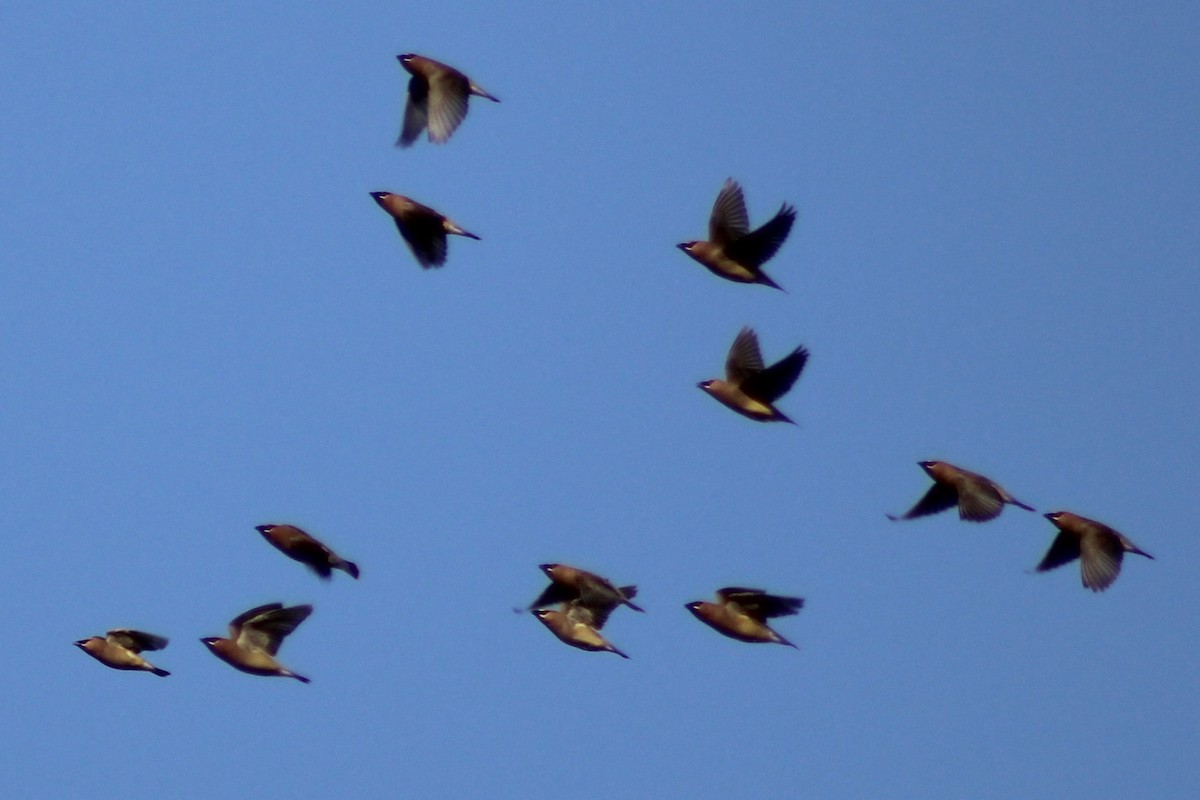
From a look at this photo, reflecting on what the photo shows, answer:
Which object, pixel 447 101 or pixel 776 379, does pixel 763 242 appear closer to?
pixel 776 379

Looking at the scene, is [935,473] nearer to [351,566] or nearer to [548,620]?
[548,620]

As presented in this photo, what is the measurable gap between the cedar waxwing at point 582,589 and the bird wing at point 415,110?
9.92 feet

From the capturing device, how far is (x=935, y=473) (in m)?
15.5

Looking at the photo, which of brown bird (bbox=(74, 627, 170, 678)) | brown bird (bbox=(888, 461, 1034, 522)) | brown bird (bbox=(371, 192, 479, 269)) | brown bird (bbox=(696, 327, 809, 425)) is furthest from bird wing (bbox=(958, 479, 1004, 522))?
brown bird (bbox=(74, 627, 170, 678))

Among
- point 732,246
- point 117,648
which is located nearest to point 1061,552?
point 732,246

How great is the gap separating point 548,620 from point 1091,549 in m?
3.62

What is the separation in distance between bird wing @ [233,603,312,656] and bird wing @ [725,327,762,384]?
310 cm

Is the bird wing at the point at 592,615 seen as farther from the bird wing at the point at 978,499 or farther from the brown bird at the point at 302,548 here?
the bird wing at the point at 978,499

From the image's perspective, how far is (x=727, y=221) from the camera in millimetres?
14844

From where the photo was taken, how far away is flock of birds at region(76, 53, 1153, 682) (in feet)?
47.8

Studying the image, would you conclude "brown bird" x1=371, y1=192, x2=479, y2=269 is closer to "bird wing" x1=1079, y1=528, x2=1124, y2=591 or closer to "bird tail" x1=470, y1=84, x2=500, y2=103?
"bird tail" x1=470, y1=84, x2=500, y2=103

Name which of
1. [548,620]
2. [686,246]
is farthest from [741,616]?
[686,246]

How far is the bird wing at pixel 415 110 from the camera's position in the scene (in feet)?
51.1

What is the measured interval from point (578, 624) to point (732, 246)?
259 centimetres
